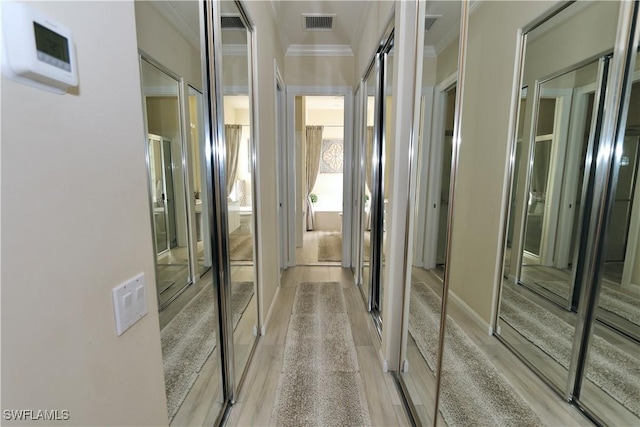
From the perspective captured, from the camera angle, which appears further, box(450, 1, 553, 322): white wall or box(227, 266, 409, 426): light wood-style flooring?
box(227, 266, 409, 426): light wood-style flooring

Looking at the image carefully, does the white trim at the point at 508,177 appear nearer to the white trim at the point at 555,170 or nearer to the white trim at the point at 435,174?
the white trim at the point at 555,170

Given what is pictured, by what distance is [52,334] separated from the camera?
48 cm

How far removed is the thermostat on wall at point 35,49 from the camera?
40 centimetres

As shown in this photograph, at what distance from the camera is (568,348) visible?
1025mm

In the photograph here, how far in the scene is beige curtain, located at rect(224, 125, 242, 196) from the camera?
5.22 ft

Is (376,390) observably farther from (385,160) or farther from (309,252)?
(309,252)

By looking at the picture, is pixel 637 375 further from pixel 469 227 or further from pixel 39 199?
pixel 39 199

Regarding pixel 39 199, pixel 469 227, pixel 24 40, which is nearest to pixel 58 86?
pixel 24 40

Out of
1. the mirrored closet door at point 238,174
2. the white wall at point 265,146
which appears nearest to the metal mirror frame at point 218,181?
the mirrored closet door at point 238,174

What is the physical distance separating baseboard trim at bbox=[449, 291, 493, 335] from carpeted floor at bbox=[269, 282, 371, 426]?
88 centimetres

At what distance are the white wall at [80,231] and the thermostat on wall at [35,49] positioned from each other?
0.9 inches

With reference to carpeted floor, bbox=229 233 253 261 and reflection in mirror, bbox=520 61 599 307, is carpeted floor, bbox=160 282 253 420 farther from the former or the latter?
reflection in mirror, bbox=520 61 599 307

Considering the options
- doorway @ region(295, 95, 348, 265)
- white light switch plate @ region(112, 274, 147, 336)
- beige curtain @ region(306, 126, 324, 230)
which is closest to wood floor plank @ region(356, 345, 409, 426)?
white light switch plate @ region(112, 274, 147, 336)

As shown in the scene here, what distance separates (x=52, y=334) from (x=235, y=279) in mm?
1315
